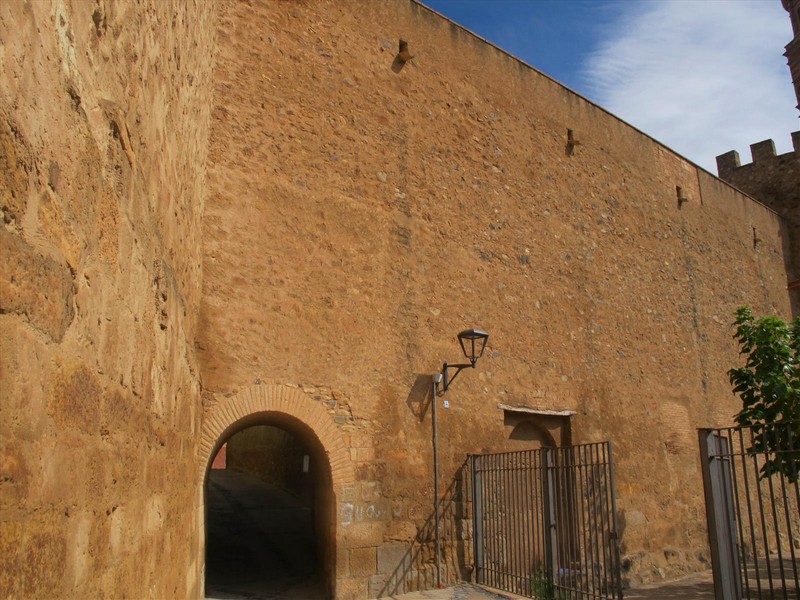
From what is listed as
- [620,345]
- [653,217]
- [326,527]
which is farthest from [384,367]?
[653,217]

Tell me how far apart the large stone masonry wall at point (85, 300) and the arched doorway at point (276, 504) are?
116 inches

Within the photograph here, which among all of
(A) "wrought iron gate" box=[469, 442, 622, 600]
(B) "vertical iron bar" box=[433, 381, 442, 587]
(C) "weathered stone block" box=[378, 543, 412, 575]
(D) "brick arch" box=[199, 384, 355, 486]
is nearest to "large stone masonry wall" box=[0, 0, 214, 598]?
(D) "brick arch" box=[199, 384, 355, 486]

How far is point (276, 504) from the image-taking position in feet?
37.6

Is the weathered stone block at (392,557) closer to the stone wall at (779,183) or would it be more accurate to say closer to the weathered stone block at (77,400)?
the weathered stone block at (77,400)

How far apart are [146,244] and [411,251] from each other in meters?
5.60

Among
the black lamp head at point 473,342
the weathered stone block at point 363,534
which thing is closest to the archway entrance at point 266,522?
the weathered stone block at point 363,534

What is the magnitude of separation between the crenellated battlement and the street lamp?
13.4 m

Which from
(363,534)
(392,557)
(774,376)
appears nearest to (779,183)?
(774,376)

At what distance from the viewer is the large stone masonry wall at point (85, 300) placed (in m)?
1.39

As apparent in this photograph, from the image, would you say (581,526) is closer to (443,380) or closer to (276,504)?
(443,380)

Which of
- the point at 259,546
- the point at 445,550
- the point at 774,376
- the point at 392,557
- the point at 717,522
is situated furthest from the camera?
the point at 259,546

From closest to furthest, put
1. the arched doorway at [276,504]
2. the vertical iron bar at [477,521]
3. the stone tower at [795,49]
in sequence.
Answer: the arched doorway at [276,504] → the vertical iron bar at [477,521] → the stone tower at [795,49]

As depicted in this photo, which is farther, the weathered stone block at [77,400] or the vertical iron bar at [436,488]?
the vertical iron bar at [436,488]

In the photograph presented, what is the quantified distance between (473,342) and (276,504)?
215 inches
